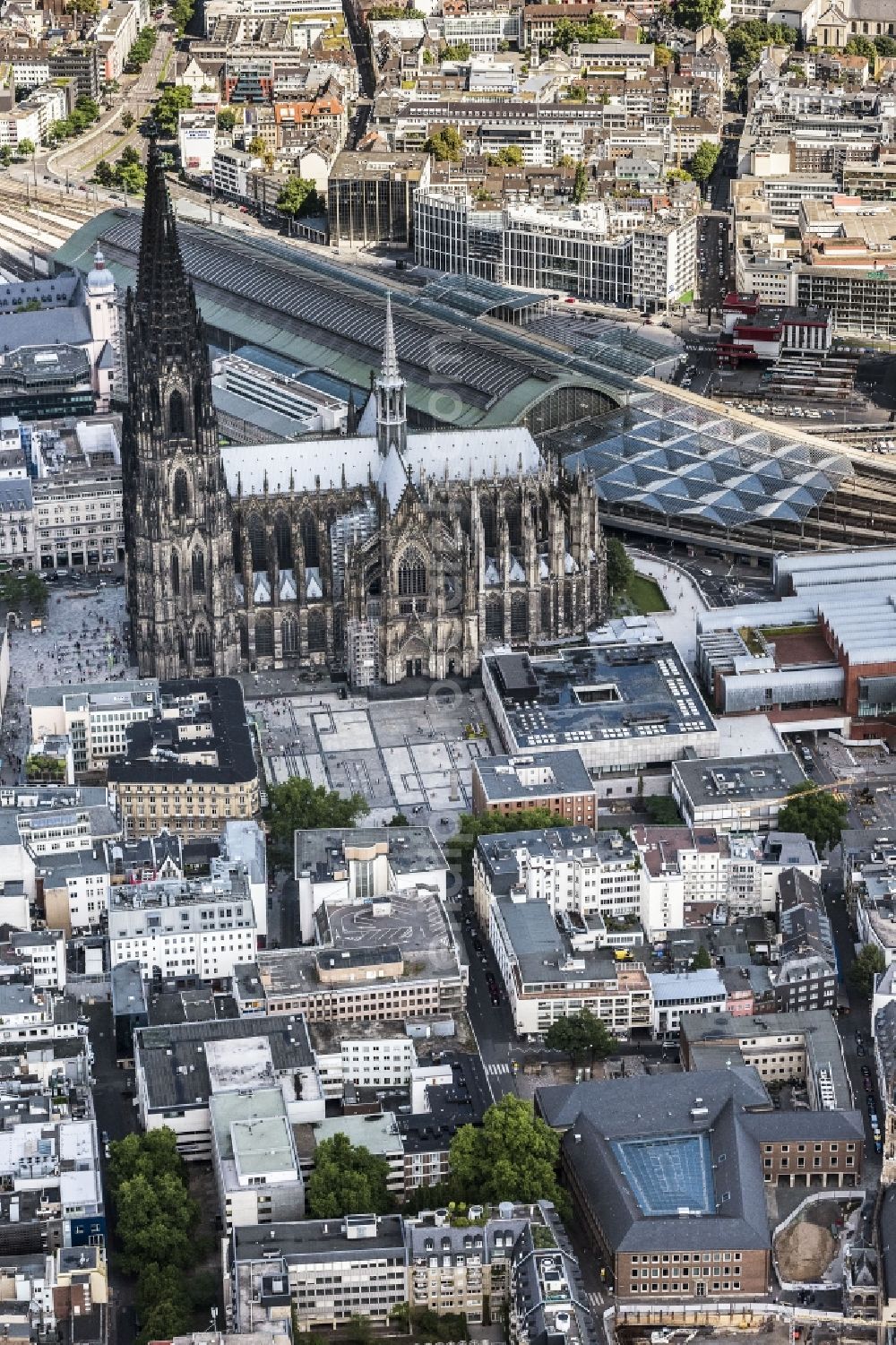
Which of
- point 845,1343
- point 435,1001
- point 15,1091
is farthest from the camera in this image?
point 435,1001

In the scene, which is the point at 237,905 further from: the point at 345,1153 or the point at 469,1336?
the point at 469,1336

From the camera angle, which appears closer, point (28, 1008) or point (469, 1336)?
point (469, 1336)

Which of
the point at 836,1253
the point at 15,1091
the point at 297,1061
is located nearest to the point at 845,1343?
the point at 836,1253

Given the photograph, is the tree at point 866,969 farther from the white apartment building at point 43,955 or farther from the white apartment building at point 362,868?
the white apartment building at point 43,955

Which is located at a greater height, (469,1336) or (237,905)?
(237,905)

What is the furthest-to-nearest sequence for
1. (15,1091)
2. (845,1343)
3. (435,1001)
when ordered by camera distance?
(435,1001) < (15,1091) < (845,1343)

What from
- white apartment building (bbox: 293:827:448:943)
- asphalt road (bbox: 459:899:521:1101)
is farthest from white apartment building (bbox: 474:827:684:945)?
white apartment building (bbox: 293:827:448:943)

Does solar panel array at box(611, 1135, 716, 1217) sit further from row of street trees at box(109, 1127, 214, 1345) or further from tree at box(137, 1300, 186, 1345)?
tree at box(137, 1300, 186, 1345)

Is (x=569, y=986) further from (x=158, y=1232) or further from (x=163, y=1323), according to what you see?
(x=163, y=1323)
